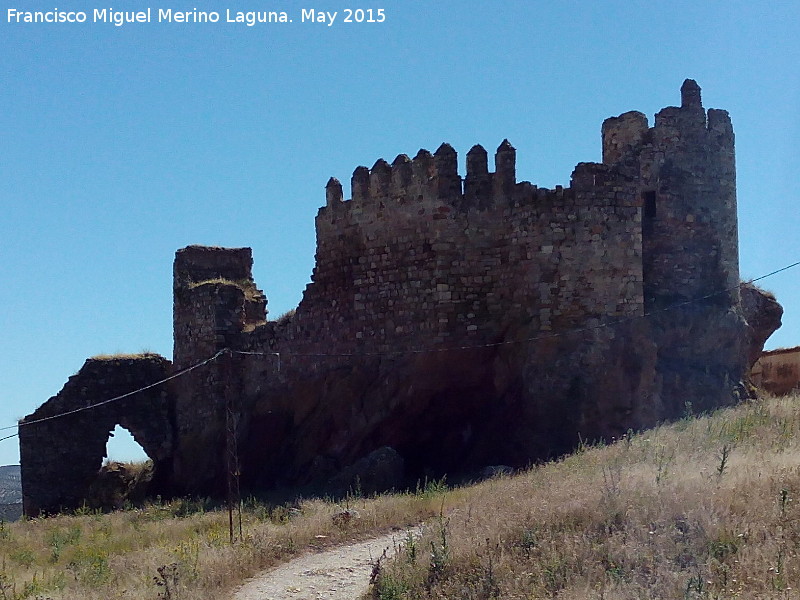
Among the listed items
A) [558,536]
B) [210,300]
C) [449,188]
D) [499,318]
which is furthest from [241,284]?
[558,536]

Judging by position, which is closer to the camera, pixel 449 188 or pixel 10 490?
pixel 449 188

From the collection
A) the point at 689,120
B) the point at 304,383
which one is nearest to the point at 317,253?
the point at 304,383

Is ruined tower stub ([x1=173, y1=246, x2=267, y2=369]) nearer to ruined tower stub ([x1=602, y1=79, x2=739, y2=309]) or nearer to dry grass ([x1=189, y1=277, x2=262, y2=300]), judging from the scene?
dry grass ([x1=189, y1=277, x2=262, y2=300])

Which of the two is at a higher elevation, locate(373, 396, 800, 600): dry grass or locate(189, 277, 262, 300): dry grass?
locate(189, 277, 262, 300): dry grass

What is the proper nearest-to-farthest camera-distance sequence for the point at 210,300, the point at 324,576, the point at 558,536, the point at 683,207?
the point at 558,536 → the point at 324,576 → the point at 683,207 → the point at 210,300

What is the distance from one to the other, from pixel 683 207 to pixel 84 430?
13587 mm

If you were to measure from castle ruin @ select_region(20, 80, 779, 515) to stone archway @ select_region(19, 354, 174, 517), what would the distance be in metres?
2.24

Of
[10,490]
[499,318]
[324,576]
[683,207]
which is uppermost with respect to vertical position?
[683,207]

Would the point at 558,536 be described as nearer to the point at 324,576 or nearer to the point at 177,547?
the point at 324,576

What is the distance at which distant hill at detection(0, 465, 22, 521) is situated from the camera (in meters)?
32.9

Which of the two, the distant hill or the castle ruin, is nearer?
the castle ruin

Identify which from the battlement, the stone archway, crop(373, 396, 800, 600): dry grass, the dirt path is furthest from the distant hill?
crop(373, 396, 800, 600): dry grass

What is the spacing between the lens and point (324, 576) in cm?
1103

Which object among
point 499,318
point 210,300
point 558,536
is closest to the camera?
point 558,536
